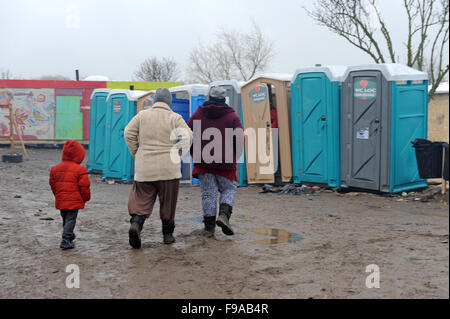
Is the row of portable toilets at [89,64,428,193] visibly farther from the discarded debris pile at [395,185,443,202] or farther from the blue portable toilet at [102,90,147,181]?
the blue portable toilet at [102,90,147,181]

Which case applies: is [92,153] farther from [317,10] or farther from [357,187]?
[317,10]

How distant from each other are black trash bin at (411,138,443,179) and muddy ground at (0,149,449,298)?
449 millimetres

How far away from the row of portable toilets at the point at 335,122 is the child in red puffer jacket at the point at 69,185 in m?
5.14

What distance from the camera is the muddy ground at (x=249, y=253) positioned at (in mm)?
4160

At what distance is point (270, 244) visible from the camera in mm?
5762

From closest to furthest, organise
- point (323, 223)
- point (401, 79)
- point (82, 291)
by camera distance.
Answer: point (82, 291) → point (323, 223) → point (401, 79)

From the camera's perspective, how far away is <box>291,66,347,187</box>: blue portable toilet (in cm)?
984

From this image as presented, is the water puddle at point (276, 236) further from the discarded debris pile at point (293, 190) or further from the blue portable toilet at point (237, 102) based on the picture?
the blue portable toilet at point (237, 102)

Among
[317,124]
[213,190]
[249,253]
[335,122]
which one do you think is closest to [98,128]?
[317,124]

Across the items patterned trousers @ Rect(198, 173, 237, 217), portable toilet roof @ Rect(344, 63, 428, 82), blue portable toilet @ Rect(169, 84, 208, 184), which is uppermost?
portable toilet roof @ Rect(344, 63, 428, 82)

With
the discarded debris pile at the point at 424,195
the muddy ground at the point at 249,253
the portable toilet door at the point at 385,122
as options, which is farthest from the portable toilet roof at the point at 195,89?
the discarded debris pile at the point at 424,195

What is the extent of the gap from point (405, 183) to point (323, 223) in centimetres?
279

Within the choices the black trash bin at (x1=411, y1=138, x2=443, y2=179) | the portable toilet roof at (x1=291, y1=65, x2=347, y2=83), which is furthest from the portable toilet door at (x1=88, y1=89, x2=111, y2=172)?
the black trash bin at (x1=411, y1=138, x2=443, y2=179)

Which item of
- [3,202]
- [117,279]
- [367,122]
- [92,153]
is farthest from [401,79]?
[92,153]
